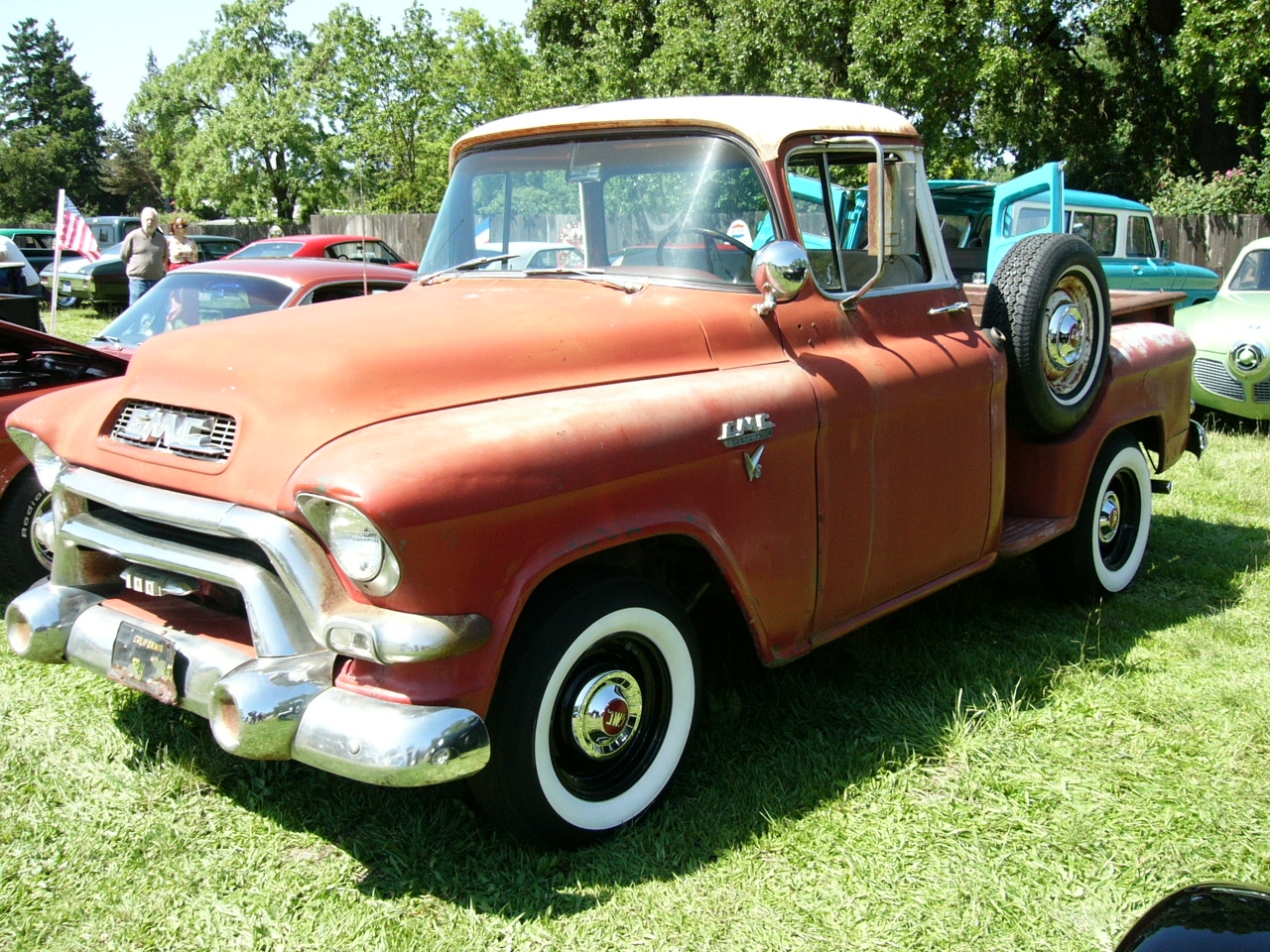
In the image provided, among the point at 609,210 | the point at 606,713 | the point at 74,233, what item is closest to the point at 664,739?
the point at 606,713

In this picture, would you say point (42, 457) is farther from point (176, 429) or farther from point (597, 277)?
point (597, 277)

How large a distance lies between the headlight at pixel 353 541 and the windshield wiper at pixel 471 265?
1.67 metres

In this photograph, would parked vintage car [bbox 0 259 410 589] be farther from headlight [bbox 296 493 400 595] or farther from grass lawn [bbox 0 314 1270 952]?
headlight [bbox 296 493 400 595]

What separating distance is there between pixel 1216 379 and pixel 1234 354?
232 millimetres

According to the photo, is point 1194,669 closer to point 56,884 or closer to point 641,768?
point 641,768

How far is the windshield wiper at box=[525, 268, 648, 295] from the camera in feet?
11.6

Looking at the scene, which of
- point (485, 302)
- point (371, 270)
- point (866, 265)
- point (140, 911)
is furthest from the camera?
point (371, 270)

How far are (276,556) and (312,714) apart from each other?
1.23ft

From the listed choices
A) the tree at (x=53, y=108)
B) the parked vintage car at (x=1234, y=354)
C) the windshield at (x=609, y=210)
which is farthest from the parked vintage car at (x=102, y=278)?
the tree at (x=53, y=108)

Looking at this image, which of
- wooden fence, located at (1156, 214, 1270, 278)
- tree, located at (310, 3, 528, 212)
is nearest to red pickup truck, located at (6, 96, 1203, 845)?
wooden fence, located at (1156, 214, 1270, 278)

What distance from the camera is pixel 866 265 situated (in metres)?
4.02

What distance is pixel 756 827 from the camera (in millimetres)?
3137

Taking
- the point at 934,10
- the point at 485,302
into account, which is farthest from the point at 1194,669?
the point at 934,10

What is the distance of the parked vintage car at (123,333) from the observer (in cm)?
471
